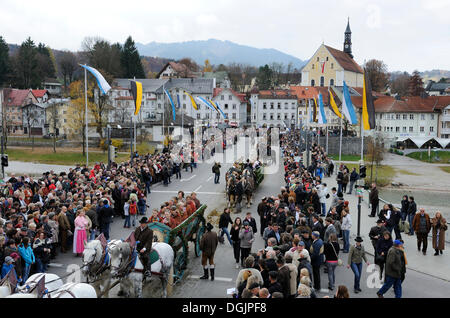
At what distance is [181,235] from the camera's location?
12016 mm

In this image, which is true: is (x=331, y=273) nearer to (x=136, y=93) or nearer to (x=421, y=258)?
(x=421, y=258)

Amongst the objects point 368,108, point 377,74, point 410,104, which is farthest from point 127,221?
point 377,74

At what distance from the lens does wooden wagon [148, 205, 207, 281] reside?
11.0 meters

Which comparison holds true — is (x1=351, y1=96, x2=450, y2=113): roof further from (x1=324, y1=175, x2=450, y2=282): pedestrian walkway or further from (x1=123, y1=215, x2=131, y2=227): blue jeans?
(x1=123, y1=215, x2=131, y2=227): blue jeans

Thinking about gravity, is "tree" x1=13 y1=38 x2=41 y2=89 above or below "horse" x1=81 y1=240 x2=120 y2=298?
above

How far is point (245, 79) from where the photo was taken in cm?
13750

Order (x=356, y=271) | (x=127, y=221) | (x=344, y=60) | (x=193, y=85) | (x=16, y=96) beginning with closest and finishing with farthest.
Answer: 1. (x=356, y=271)
2. (x=127, y=221)
3. (x=16, y=96)
4. (x=193, y=85)
5. (x=344, y=60)

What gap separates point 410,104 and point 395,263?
72711mm

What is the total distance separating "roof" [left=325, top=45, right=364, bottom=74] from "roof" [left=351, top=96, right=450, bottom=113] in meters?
33.1

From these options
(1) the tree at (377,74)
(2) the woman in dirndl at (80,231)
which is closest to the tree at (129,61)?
(1) the tree at (377,74)

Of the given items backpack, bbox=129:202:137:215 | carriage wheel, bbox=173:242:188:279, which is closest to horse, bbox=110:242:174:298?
carriage wheel, bbox=173:242:188:279

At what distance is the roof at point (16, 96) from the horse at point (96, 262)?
8197 cm

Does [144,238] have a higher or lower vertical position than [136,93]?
lower

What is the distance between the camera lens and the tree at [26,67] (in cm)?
9262
